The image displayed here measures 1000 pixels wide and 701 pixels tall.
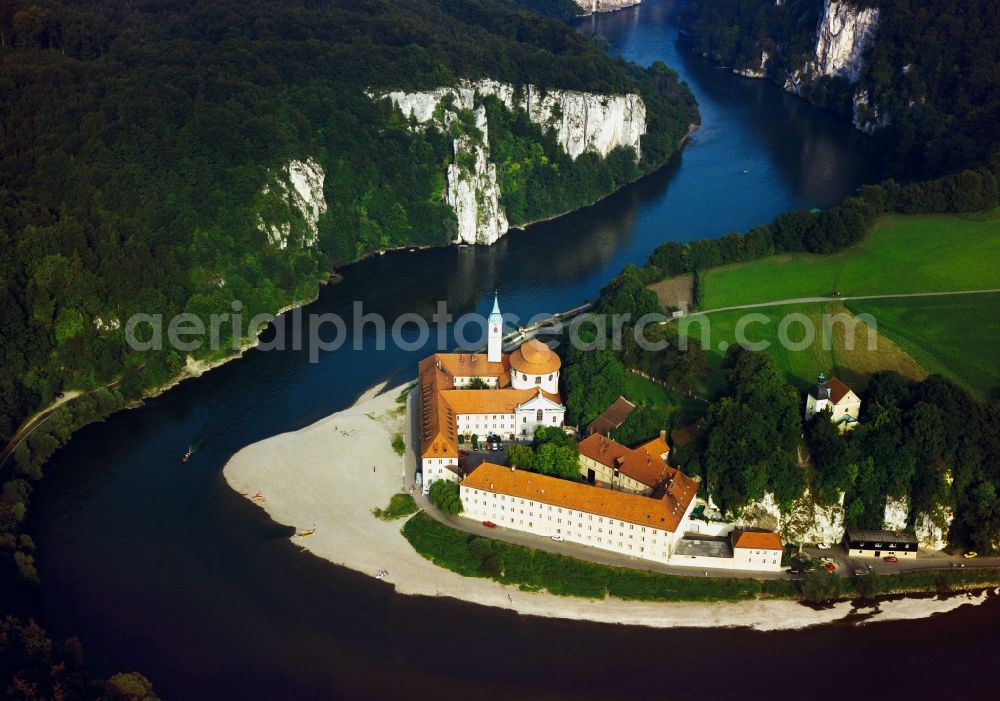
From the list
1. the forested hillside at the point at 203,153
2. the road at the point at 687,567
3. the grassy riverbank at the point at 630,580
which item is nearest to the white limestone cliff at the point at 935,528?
the road at the point at 687,567

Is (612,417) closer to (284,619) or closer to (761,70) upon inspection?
(284,619)

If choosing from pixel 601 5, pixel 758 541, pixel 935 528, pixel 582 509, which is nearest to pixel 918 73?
pixel 601 5

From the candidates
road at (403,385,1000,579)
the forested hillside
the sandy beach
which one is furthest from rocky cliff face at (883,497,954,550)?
the forested hillside

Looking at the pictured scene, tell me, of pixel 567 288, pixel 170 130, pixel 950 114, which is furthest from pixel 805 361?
pixel 950 114

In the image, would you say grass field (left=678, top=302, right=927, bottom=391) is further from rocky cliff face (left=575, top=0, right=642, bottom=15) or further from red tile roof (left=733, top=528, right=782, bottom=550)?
rocky cliff face (left=575, top=0, right=642, bottom=15)

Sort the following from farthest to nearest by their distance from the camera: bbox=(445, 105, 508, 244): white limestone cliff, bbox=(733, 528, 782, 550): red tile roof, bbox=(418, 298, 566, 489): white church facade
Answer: bbox=(445, 105, 508, 244): white limestone cliff < bbox=(418, 298, 566, 489): white church facade < bbox=(733, 528, 782, 550): red tile roof

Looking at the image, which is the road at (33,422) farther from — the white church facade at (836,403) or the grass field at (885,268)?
the white church facade at (836,403)

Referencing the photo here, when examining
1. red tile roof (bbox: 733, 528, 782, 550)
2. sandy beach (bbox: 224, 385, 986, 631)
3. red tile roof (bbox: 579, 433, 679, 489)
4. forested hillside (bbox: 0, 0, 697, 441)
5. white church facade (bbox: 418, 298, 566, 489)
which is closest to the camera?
sandy beach (bbox: 224, 385, 986, 631)
